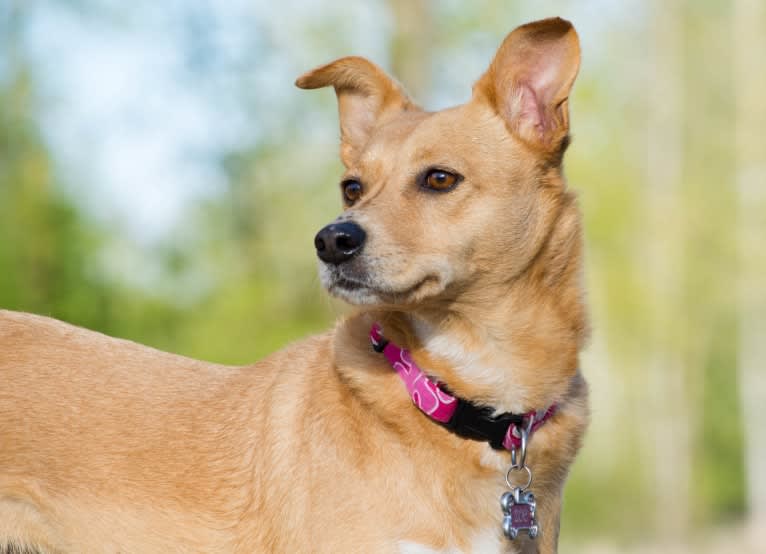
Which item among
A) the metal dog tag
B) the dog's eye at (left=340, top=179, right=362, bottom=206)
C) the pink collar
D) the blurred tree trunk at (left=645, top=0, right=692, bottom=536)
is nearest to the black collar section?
the pink collar

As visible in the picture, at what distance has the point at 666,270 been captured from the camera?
84.1ft

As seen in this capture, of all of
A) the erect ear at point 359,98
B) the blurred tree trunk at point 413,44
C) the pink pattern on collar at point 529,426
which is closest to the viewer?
the pink pattern on collar at point 529,426

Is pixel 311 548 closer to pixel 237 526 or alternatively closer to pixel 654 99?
pixel 237 526

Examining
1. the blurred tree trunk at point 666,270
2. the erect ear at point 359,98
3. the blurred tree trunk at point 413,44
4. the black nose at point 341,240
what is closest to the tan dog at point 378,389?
the black nose at point 341,240

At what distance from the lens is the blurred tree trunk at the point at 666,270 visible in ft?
84.1

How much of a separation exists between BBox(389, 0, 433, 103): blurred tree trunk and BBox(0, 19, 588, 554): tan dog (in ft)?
26.5

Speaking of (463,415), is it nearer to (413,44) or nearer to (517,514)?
(517,514)

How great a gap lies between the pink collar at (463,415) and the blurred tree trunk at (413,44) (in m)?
8.53

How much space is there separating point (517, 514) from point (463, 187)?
1.28 metres

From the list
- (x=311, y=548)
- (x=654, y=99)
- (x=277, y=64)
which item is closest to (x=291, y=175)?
(x=277, y=64)

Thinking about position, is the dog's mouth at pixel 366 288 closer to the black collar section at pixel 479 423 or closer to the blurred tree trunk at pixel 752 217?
the black collar section at pixel 479 423

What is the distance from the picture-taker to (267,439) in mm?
3975

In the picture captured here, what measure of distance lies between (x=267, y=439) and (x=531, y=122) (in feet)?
5.59

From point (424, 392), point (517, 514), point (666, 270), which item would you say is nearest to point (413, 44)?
point (424, 392)
